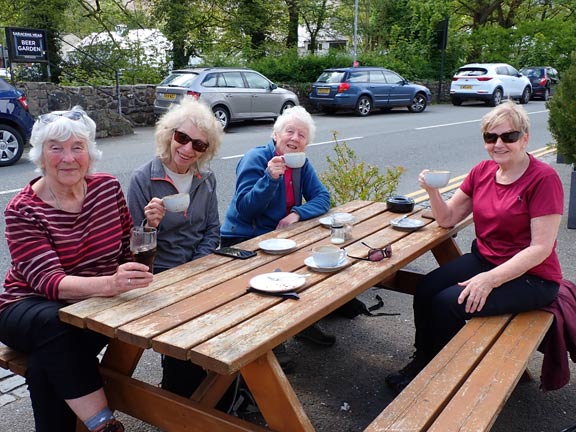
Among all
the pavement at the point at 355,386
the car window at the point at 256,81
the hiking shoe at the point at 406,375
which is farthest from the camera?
the car window at the point at 256,81

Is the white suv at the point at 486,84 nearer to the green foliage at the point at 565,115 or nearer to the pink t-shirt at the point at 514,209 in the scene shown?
the green foliage at the point at 565,115

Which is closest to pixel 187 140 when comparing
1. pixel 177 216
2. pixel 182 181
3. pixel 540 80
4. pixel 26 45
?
pixel 182 181

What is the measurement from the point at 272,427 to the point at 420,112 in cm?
1920

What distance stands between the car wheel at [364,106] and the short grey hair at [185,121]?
15.6 meters

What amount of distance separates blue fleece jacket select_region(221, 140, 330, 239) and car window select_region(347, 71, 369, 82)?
49.4ft

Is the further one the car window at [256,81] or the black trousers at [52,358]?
the car window at [256,81]

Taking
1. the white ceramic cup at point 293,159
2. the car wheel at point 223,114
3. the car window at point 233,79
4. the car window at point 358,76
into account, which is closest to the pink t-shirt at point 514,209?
the white ceramic cup at point 293,159

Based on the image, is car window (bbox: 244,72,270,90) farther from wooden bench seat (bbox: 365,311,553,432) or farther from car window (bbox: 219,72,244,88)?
wooden bench seat (bbox: 365,311,553,432)

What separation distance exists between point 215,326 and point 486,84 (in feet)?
73.1

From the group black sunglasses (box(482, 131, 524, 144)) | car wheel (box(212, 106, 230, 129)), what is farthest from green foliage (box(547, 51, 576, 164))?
car wheel (box(212, 106, 230, 129))

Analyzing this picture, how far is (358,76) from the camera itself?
18547 mm

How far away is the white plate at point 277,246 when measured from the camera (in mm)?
2965

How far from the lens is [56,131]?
2.55 metres

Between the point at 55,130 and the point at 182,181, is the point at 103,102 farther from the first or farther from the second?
the point at 55,130
